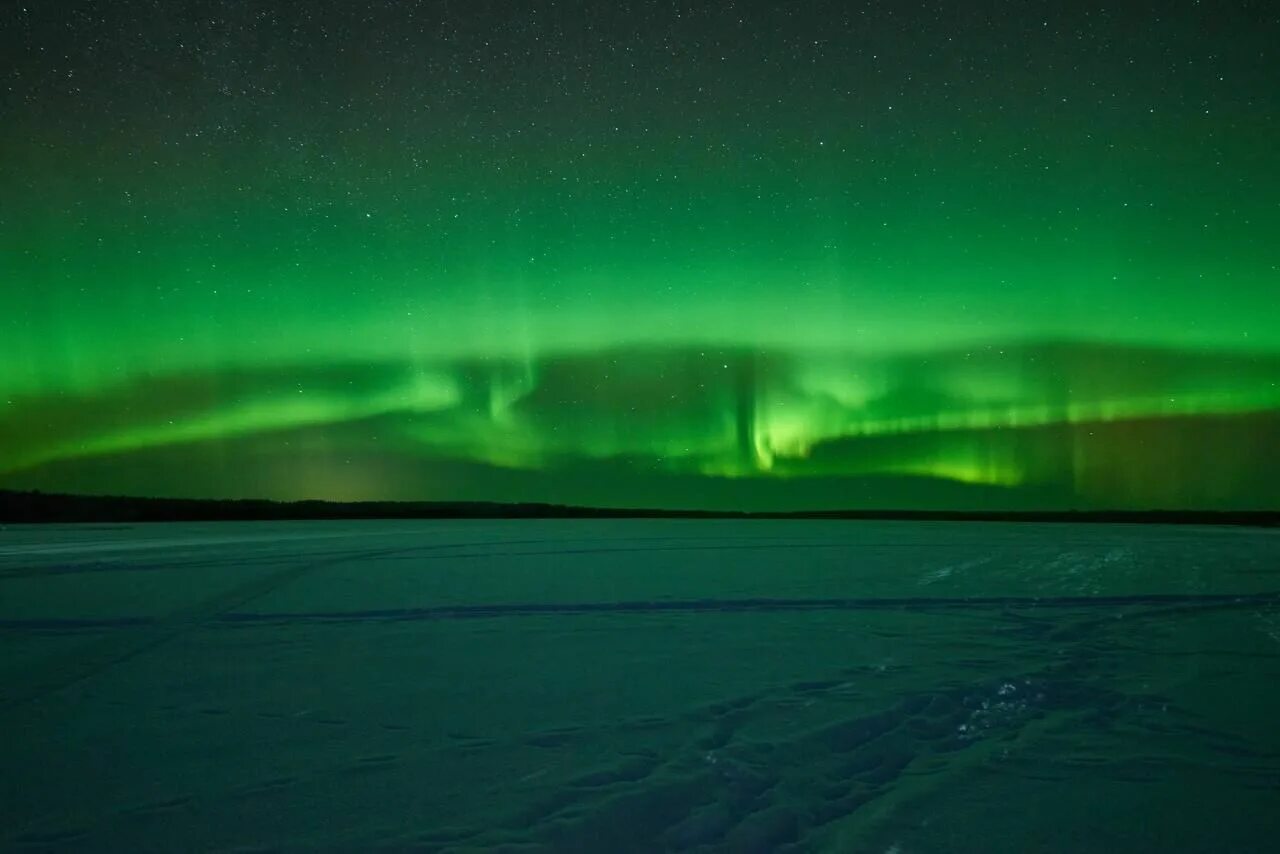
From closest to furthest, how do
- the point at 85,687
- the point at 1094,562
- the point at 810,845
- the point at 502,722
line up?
the point at 810,845, the point at 502,722, the point at 85,687, the point at 1094,562

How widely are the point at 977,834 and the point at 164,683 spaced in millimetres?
4635

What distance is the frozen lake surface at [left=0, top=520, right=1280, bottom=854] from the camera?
3.23 metres

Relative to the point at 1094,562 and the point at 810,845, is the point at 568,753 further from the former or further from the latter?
the point at 1094,562

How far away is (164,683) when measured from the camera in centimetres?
551

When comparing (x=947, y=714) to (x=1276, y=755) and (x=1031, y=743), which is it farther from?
(x=1276, y=755)

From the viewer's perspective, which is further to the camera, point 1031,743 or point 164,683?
point 164,683

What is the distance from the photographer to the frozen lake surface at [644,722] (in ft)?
10.6

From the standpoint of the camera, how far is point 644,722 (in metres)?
4.59

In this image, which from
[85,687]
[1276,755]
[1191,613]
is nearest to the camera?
[1276,755]

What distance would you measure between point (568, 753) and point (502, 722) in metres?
0.68

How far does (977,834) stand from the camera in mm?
3148

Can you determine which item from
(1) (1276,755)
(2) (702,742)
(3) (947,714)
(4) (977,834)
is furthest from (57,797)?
(1) (1276,755)

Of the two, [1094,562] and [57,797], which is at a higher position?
[57,797]

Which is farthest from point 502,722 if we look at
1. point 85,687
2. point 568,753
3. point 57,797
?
point 85,687
